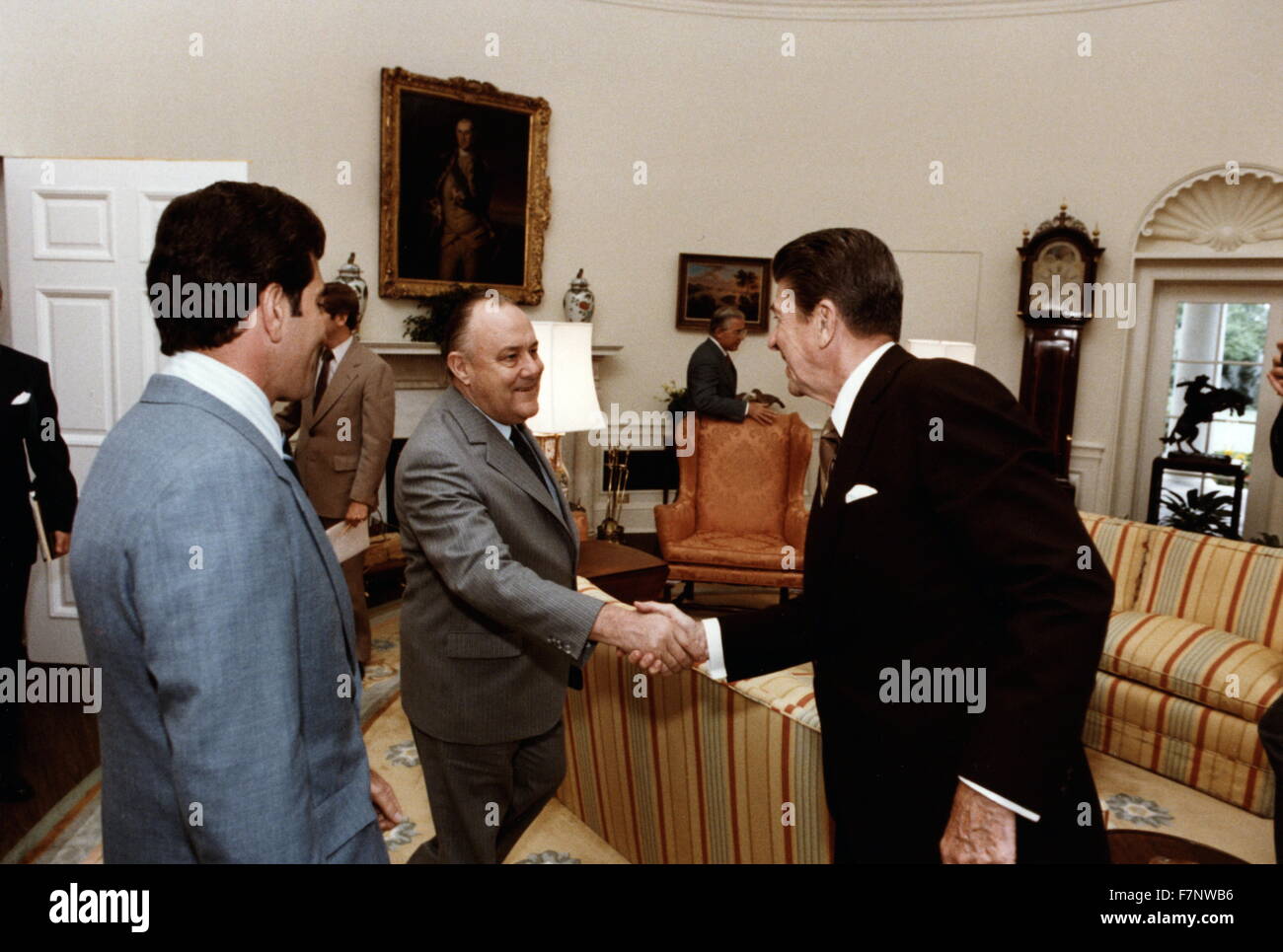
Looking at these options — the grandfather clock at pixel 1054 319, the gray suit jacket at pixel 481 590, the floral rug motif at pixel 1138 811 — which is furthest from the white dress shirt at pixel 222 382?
the grandfather clock at pixel 1054 319

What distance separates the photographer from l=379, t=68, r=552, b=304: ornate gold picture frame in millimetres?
6812

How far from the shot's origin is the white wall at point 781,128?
21.8 feet

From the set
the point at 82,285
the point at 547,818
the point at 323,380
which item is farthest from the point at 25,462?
the point at 547,818

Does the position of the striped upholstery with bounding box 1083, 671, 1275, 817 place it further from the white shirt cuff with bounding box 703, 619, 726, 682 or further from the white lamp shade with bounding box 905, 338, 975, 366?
the white shirt cuff with bounding box 703, 619, 726, 682

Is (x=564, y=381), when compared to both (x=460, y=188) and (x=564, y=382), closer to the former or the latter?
(x=564, y=382)

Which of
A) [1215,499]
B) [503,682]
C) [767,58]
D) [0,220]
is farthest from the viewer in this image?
[767,58]

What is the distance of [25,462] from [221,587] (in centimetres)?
298

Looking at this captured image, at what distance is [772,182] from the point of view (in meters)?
8.14

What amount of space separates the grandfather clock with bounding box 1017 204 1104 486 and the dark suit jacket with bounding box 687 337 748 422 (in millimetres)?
2781

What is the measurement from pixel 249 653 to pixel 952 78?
328 inches

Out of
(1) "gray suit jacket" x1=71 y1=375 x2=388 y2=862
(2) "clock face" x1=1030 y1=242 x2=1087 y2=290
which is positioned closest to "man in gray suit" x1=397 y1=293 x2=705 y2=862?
(1) "gray suit jacket" x1=71 y1=375 x2=388 y2=862

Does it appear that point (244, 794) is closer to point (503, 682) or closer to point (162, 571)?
point (162, 571)

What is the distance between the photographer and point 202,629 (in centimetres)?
110

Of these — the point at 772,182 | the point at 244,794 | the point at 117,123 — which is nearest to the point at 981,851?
the point at 244,794
